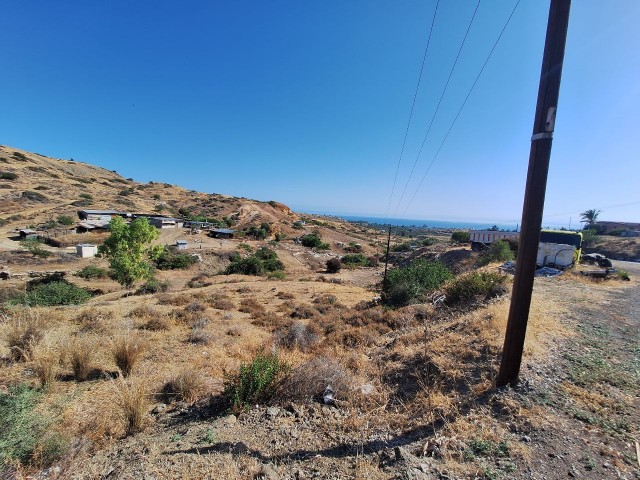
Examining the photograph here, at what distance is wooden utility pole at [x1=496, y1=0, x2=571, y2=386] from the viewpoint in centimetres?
384

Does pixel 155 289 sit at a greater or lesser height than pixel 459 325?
lesser

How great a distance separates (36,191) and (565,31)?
268 ft

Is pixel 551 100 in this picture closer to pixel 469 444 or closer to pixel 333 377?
pixel 469 444

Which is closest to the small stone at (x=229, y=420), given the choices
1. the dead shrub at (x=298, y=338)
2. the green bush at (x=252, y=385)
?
the green bush at (x=252, y=385)

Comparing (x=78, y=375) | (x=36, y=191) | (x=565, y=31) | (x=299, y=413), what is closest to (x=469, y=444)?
(x=299, y=413)

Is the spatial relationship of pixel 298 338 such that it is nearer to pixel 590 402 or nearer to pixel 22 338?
pixel 22 338

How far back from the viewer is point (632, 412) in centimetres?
392

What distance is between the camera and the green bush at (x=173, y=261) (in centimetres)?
3392

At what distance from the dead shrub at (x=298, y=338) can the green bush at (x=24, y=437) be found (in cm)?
567

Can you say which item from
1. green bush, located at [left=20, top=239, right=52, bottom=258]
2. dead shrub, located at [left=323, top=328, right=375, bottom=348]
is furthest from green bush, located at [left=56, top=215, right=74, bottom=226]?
dead shrub, located at [left=323, top=328, right=375, bottom=348]

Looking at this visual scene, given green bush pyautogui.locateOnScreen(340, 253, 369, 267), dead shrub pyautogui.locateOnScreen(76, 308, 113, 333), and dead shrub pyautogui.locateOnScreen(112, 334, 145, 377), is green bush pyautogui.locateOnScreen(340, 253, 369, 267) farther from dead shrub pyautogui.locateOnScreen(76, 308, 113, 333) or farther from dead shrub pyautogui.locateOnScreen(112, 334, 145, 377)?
dead shrub pyautogui.locateOnScreen(112, 334, 145, 377)

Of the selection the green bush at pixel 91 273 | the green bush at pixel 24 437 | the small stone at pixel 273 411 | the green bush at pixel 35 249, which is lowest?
the green bush at pixel 91 273

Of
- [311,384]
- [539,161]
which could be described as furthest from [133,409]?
[539,161]

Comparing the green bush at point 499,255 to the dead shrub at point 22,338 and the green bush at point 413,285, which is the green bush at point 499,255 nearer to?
the green bush at point 413,285
